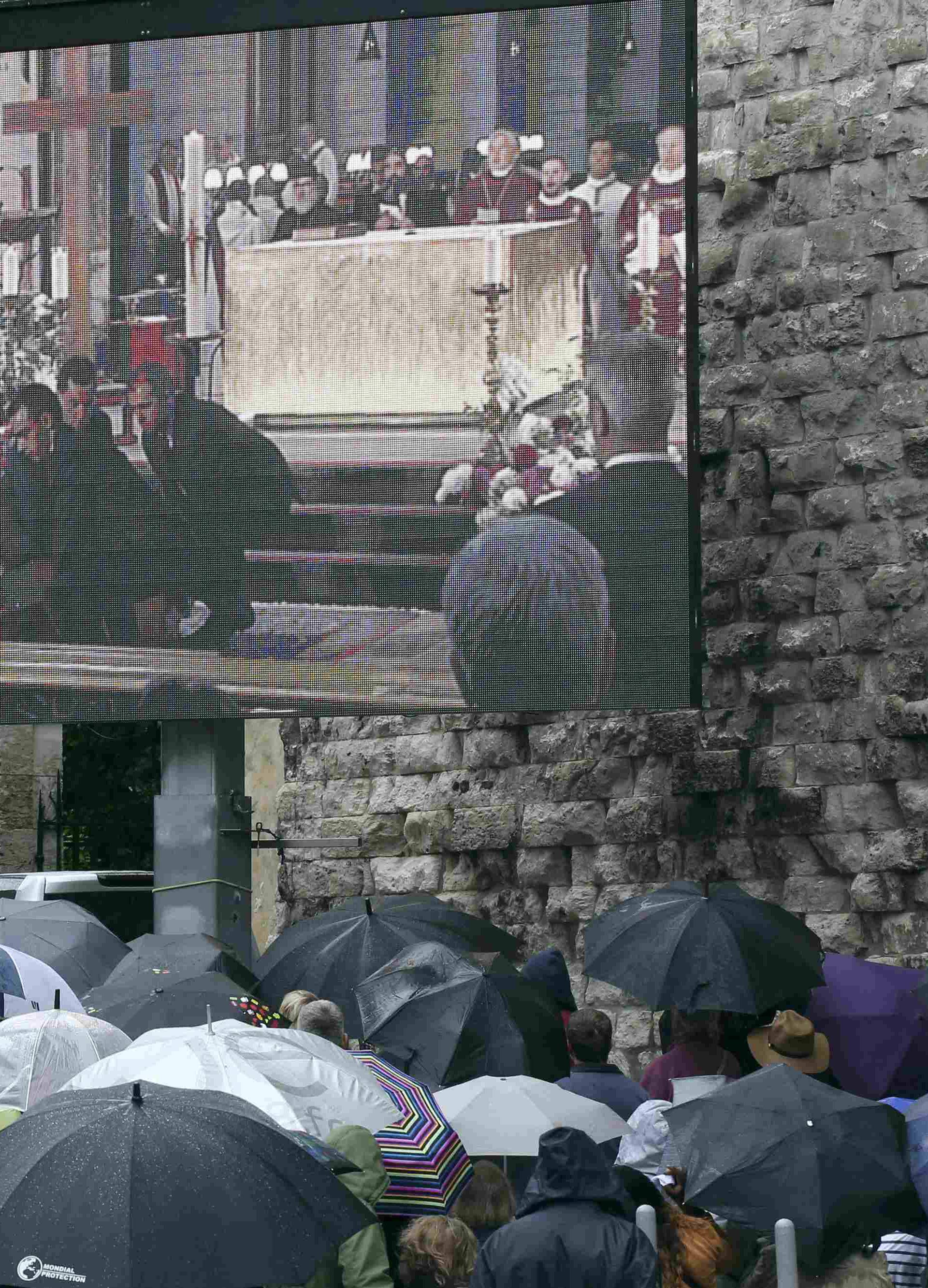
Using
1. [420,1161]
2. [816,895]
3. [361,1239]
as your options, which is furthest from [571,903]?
[361,1239]

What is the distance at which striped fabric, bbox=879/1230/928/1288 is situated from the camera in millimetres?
5160

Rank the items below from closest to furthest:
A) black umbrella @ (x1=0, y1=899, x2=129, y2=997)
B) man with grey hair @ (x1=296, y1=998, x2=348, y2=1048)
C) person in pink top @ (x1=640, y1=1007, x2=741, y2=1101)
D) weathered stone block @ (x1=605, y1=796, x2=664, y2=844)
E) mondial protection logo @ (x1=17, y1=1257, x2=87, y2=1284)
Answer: mondial protection logo @ (x1=17, y1=1257, x2=87, y2=1284)
man with grey hair @ (x1=296, y1=998, x2=348, y2=1048)
person in pink top @ (x1=640, y1=1007, x2=741, y2=1101)
black umbrella @ (x1=0, y1=899, x2=129, y2=997)
weathered stone block @ (x1=605, y1=796, x2=664, y2=844)

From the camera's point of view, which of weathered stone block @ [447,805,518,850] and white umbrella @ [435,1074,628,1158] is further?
weathered stone block @ [447,805,518,850]

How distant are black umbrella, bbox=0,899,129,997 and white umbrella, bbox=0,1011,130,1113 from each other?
7.05 ft

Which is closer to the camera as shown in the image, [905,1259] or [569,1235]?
[569,1235]

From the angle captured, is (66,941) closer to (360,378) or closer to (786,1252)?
(360,378)

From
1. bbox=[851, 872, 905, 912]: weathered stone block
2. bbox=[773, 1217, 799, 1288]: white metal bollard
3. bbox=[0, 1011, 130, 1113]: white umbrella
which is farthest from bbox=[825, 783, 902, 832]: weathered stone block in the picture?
bbox=[773, 1217, 799, 1288]: white metal bollard

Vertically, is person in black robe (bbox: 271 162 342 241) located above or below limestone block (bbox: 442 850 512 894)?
above

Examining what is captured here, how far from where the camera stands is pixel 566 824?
11391mm

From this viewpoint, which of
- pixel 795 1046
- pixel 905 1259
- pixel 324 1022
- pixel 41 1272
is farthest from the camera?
pixel 795 1046

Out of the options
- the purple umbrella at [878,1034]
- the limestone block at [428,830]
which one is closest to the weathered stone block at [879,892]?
the limestone block at [428,830]

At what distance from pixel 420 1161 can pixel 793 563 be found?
6092 mm

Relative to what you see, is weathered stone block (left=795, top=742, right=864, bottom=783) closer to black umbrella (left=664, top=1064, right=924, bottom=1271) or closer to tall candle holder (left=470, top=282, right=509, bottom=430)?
tall candle holder (left=470, top=282, right=509, bottom=430)

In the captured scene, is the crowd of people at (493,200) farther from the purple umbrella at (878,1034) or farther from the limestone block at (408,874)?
the purple umbrella at (878,1034)
